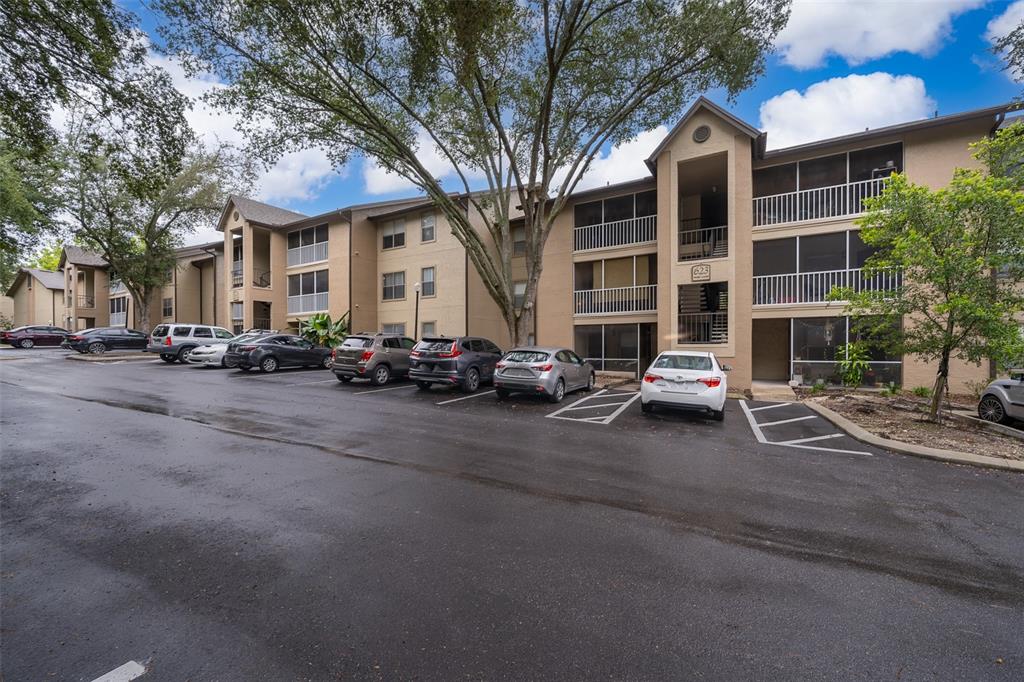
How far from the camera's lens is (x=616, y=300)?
18.5 meters

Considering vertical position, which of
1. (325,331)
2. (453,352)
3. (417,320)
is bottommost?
(453,352)

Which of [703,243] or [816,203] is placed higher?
[816,203]

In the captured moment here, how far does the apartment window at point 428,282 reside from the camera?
23484mm

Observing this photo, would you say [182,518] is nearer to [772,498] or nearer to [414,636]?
[414,636]

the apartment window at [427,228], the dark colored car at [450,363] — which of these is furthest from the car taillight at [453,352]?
the apartment window at [427,228]

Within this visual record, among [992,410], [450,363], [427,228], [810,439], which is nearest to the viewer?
[810,439]

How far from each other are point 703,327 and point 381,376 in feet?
37.7

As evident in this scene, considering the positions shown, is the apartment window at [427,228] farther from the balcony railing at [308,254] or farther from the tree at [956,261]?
the tree at [956,261]

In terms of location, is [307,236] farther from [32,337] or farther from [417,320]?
[32,337]

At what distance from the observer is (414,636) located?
8.86 feet

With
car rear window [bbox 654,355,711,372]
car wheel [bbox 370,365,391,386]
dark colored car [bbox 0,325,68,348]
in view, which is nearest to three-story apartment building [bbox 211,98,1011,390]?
car rear window [bbox 654,355,711,372]

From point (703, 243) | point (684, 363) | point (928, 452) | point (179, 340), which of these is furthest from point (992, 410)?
point (179, 340)

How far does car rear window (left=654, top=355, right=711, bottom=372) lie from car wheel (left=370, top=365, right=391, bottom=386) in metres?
9.13

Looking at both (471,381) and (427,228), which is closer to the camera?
(471,381)
